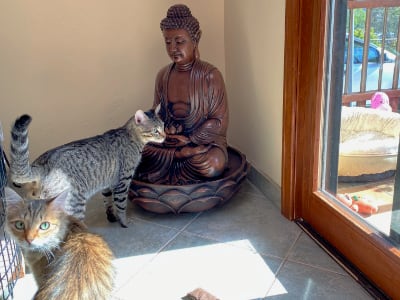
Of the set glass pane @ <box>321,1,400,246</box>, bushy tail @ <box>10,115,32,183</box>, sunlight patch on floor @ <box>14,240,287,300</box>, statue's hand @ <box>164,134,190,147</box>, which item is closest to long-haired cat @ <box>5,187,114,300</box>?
bushy tail @ <box>10,115,32,183</box>

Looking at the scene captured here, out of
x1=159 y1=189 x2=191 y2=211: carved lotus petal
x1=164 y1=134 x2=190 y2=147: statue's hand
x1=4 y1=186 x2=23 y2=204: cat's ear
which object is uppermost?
x1=4 y1=186 x2=23 y2=204: cat's ear

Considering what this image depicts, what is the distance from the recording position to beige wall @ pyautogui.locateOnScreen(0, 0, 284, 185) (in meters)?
2.23

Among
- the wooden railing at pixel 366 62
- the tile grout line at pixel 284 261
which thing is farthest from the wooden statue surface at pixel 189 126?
the wooden railing at pixel 366 62

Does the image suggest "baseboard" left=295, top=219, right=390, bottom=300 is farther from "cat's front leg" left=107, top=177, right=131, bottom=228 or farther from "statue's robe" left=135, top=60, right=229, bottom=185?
"cat's front leg" left=107, top=177, right=131, bottom=228

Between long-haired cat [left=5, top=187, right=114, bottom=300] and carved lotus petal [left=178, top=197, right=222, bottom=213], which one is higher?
long-haired cat [left=5, top=187, right=114, bottom=300]

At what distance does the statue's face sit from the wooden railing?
78 cm

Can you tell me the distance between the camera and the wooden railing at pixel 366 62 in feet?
4.79

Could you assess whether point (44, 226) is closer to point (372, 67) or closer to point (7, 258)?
point (7, 258)

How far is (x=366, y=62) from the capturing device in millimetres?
1633

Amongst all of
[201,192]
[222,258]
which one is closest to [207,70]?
[201,192]

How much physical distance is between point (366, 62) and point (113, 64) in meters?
1.42

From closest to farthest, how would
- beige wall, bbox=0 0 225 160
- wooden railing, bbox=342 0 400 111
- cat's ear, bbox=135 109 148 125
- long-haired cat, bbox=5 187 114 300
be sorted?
1. long-haired cat, bbox=5 187 114 300
2. wooden railing, bbox=342 0 400 111
3. cat's ear, bbox=135 109 148 125
4. beige wall, bbox=0 0 225 160

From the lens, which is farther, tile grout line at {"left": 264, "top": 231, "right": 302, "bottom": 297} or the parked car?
tile grout line at {"left": 264, "top": 231, "right": 302, "bottom": 297}

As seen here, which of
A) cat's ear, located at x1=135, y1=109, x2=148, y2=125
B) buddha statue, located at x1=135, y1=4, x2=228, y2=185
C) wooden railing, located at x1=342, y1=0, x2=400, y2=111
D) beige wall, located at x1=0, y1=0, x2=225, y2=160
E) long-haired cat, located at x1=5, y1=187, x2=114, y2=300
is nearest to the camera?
long-haired cat, located at x1=5, y1=187, x2=114, y2=300
